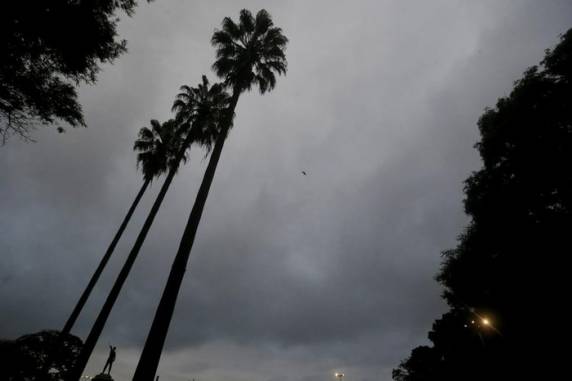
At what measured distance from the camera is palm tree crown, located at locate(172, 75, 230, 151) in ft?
55.6

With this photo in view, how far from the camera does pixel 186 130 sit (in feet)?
62.6

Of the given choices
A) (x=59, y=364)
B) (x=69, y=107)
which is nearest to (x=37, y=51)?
(x=69, y=107)

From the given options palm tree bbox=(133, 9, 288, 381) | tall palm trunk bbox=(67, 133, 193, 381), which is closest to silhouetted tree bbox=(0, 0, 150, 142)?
palm tree bbox=(133, 9, 288, 381)

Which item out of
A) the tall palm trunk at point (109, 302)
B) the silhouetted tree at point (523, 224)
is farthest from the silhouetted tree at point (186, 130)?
the silhouetted tree at point (523, 224)

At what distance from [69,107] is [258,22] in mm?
10055

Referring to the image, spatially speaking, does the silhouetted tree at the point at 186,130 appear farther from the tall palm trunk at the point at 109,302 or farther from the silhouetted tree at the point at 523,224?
the silhouetted tree at the point at 523,224

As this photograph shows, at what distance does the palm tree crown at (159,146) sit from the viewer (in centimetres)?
2011

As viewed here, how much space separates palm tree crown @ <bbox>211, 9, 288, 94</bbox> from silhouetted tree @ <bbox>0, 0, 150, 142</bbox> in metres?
5.20

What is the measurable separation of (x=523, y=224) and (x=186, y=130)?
20232 mm

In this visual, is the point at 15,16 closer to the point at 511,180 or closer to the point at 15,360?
the point at 15,360

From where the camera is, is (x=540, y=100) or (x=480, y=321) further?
(x=480, y=321)

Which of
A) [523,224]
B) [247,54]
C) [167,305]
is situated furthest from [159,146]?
[523,224]

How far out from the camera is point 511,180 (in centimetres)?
1284

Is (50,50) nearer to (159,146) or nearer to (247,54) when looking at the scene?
(247,54)
